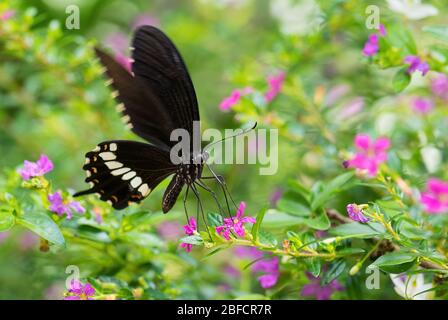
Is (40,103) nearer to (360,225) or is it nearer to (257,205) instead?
(257,205)

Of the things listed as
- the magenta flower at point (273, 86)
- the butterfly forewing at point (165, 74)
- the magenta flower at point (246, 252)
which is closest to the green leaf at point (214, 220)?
the butterfly forewing at point (165, 74)


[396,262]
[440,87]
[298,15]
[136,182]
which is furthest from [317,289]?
[298,15]

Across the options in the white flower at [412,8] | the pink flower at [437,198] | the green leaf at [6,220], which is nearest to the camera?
the pink flower at [437,198]

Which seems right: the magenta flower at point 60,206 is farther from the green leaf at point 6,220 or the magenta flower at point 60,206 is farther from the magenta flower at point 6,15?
the magenta flower at point 6,15

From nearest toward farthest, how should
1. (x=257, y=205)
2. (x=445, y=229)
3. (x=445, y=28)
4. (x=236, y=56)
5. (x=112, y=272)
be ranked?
(x=445, y=229) < (x=445, y=28) < (x=112, y=272) < (x=257, y=205) < (x=236, y=56)

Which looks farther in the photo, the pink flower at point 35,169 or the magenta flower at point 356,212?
the pink flower at point 35,169

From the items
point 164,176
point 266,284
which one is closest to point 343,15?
point 164,176

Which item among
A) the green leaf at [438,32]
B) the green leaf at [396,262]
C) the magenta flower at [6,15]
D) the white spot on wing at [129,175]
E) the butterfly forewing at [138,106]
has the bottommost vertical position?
the green leaf at [396,262]
